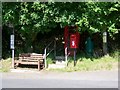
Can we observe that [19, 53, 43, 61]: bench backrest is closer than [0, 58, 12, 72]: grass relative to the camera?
No

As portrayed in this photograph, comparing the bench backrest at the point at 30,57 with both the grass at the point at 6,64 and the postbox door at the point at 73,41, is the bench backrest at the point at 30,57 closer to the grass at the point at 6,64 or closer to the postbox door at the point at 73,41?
the grass at the point at 6,64

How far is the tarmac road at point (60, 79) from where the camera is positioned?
10.9m

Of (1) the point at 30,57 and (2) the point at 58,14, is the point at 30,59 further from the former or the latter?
(2) the point at 58,14

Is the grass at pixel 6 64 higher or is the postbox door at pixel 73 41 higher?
the postbox door at pixel 73 41

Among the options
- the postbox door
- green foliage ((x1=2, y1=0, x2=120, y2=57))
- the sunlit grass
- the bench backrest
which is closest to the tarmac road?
the sunlit grass

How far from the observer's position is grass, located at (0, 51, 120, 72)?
14.3 m

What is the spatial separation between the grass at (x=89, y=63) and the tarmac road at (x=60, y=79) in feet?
2.25

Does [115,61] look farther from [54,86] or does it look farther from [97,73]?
[54,86]

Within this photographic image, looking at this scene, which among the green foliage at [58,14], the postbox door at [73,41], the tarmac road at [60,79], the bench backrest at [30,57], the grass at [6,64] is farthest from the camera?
the bench backrest at [30,57]

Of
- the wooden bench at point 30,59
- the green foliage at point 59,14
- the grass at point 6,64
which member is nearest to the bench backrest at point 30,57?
the wooden bench at point 30,59

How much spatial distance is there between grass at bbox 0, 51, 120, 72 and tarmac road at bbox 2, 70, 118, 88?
69cm

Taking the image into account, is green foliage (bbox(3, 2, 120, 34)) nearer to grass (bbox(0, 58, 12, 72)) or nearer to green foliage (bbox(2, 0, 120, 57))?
green foliage (bbox(2, 0, 120, 57))

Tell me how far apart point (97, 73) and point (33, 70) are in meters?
3.21

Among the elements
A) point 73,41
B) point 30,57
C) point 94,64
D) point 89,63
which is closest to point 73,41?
point 73,41
